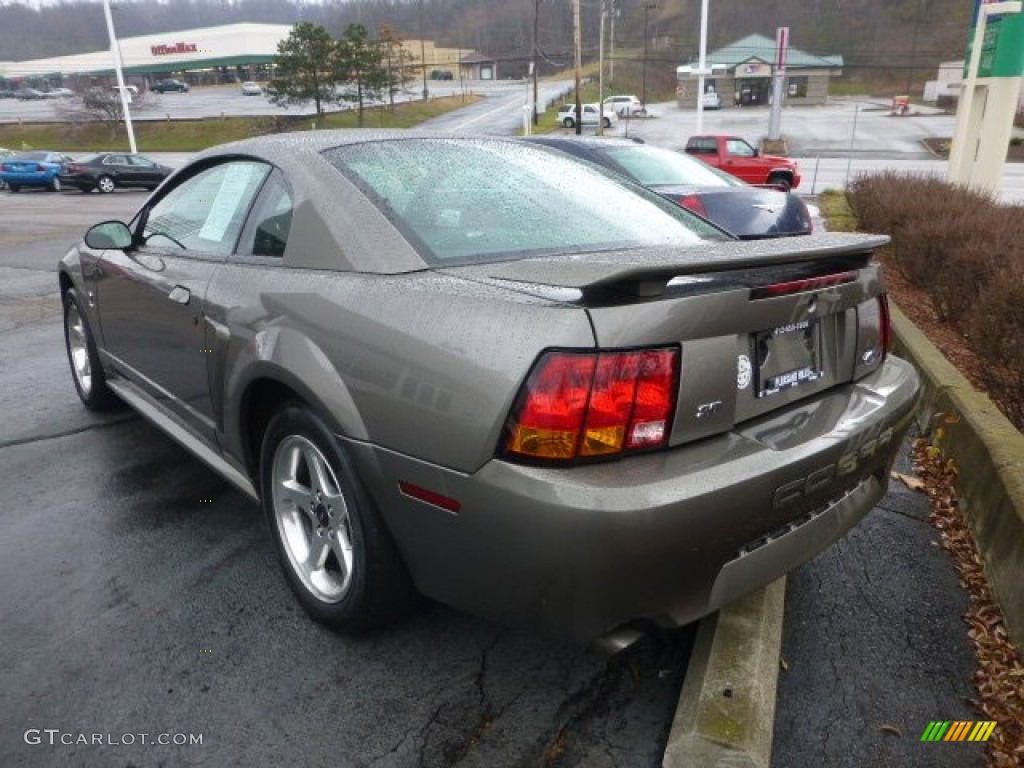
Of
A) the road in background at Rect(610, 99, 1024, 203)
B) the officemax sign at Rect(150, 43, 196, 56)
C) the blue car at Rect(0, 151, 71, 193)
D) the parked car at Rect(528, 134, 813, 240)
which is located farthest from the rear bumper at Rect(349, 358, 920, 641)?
the officemax sign at Rect(150, 43, 196, 56)

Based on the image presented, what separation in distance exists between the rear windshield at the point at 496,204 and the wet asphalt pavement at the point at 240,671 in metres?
1.21

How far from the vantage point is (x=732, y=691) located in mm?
2066

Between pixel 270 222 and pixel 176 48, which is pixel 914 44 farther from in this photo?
pixel 270 222

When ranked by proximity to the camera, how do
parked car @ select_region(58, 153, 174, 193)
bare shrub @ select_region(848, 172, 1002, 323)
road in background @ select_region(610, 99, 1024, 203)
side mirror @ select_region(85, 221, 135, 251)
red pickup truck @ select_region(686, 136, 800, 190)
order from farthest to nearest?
road in background @ select_region(610, 99, 1024, 203)
parked car @ select_region(58, 153, 174, 193)
red pickup truck @ select_region(686, 136, 800, 190)
bare shrub @ select_region(848, 172, 1002, 323)
side mirror @ select_region(85, 221, 135, 251)

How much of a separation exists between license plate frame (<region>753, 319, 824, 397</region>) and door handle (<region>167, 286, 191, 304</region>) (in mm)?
2113

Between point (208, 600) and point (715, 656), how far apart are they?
5.66ft

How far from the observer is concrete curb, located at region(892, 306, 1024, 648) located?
8.55 feet

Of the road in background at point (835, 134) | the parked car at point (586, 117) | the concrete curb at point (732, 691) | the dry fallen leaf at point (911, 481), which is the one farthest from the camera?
the parked car at point (586, 117)

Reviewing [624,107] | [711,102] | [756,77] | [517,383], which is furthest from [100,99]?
[517,383]

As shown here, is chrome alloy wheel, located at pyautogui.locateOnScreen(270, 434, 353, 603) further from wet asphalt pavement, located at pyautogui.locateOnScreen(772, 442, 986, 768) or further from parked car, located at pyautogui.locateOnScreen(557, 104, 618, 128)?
parked car, located at pyautogui.locateOnScreen(557, 104, 618, 128)

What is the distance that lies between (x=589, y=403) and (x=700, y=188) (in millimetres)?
6111

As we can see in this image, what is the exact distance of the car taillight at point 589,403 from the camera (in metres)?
1.77

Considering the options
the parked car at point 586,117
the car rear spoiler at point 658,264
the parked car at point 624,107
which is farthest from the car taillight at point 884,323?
the parked car at point 624,107

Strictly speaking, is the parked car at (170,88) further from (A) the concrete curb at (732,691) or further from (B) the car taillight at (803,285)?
(A) the concrete curb at (732,691)
